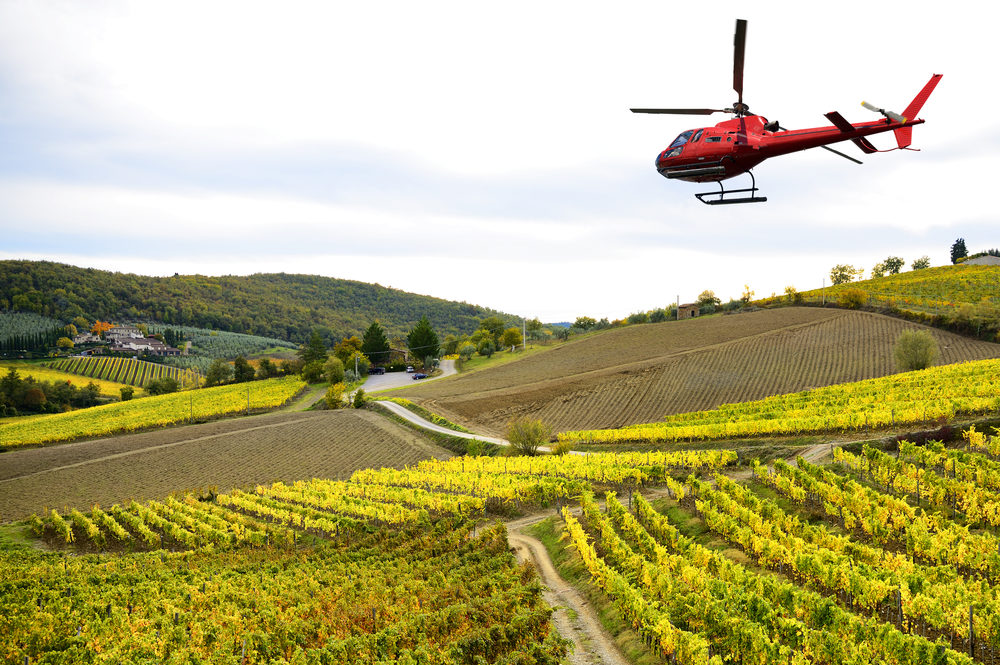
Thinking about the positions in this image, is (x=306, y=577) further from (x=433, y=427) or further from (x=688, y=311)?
(x=688, y=311)

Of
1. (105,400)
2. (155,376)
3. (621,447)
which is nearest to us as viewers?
(621,447)

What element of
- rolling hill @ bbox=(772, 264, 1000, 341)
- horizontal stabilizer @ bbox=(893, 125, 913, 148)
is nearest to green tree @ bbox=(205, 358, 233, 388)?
rolling hill @ bbox=(772, 264, 1000, 341)

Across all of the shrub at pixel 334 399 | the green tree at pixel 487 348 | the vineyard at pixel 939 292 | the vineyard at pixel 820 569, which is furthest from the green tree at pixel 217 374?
the vineyard at pixel 820 569

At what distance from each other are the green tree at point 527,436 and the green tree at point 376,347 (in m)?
71.8

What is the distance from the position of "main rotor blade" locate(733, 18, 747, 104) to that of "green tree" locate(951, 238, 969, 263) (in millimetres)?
163688

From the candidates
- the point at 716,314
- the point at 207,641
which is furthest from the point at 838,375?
the point at 207,641

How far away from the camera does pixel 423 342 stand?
114 meters

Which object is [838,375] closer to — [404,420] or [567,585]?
[404,420]

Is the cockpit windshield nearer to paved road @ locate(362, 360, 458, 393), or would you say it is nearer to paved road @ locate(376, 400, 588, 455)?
paved road @ locate(376, 400, 588, 455)

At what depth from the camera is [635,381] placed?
6519cm

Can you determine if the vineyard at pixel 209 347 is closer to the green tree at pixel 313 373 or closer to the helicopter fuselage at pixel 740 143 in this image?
the green tree at pixel 313 373

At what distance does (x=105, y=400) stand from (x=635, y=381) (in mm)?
90927

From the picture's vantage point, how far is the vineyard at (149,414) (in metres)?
66.7

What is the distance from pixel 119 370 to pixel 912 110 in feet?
503
